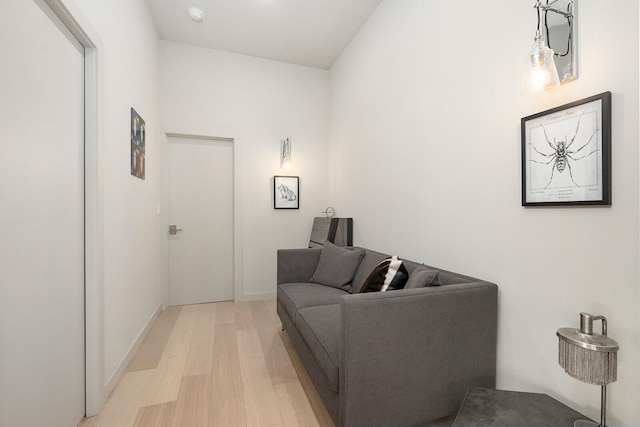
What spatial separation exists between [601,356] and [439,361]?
0.62m

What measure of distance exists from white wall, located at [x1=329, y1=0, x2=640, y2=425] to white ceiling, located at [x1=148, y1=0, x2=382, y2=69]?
0.40 m

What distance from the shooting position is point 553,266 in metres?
1.29

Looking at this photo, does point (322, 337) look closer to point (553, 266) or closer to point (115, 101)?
point (553, 266)

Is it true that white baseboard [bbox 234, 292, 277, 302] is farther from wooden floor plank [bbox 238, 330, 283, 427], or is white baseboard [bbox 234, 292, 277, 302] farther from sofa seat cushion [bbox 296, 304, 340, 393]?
sofa seat cushion [bbox 296, 304, 340, 393]

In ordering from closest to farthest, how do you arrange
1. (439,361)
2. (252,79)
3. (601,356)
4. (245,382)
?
(601,356)
(439,361)
(245,382)
(252,79)

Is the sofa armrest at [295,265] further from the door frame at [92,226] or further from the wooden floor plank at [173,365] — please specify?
the door frame at [92,226]

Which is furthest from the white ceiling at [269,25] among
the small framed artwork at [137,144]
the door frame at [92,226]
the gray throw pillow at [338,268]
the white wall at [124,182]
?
the gray throw pillow at [338,268]

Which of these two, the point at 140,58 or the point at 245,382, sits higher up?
the point at 140,58

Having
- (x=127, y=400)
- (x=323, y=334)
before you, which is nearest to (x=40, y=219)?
(x=127, y=400)

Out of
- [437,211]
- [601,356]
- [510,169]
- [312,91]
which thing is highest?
[312,91]

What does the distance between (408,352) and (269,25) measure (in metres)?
3.31

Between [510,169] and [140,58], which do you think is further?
[140,58]

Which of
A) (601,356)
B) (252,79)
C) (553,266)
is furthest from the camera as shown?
(252,79)

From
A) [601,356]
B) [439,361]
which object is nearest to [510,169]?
[601,356]
